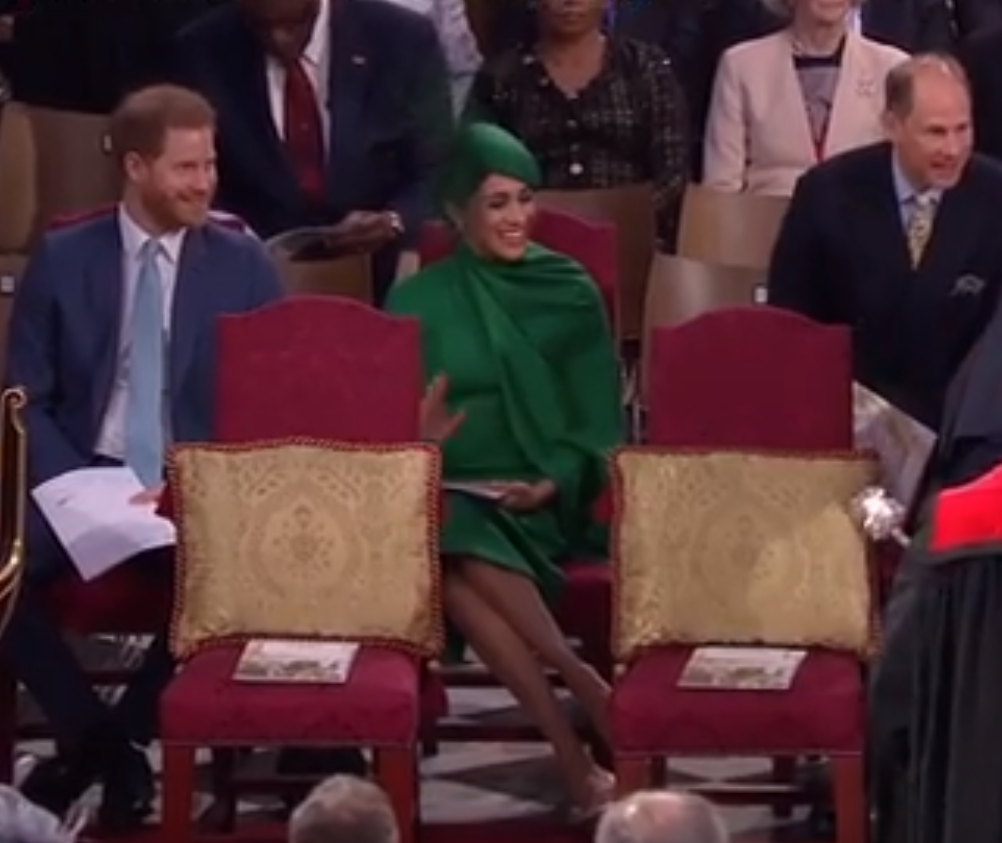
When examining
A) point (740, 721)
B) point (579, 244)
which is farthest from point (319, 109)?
point (740, 721)

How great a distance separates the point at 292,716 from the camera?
17.8 ft

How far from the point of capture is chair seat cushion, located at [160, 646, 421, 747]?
17.8 feet

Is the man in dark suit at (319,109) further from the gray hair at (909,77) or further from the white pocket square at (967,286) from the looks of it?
the white pocket square at (967,286)

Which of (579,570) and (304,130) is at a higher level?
(304,130)

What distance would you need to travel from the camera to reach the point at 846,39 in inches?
297

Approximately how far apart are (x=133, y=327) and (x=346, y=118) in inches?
50.3

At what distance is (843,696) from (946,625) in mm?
2034

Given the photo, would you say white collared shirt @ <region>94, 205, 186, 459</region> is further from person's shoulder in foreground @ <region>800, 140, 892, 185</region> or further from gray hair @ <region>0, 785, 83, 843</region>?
gray hair @ <region>0, 785, 83, 843</region>

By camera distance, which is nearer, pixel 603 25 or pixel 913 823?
pixel 913 823

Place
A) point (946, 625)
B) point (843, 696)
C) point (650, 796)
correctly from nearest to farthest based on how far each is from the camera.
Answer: point (946, 625)
point (650, 796)
point (843, 696)

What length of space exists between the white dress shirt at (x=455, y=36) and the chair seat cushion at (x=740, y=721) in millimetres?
2622

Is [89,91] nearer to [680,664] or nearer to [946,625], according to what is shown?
[680,664]

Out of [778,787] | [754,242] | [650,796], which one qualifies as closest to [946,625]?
[650,796]

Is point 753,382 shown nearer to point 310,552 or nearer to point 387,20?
point 310,552
